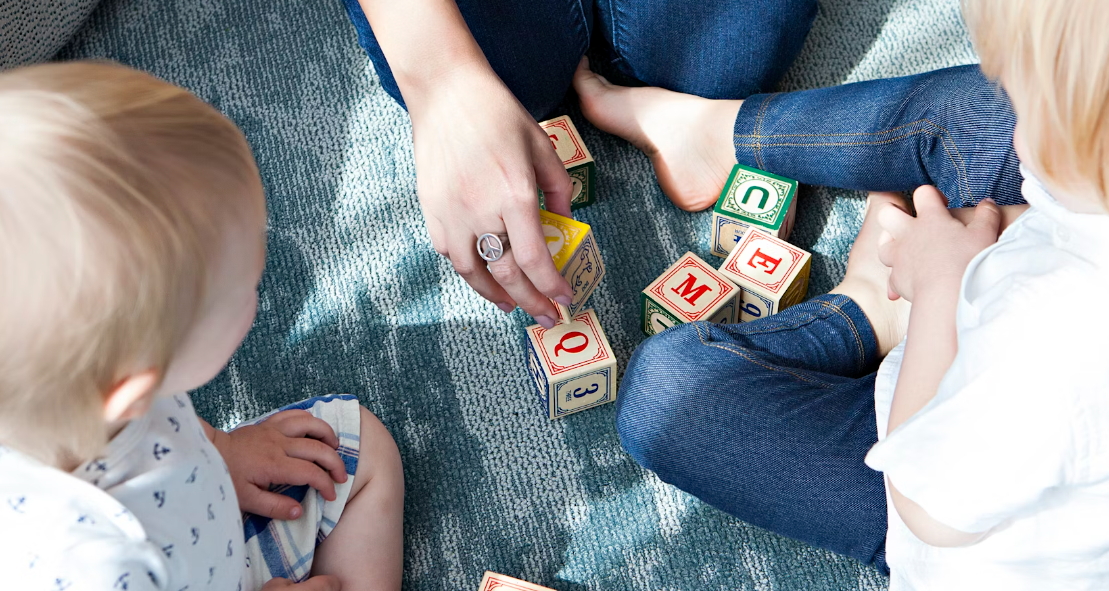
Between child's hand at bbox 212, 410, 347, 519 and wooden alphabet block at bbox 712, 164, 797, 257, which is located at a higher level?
wooden alphabet block at bbox 712, 164, 797, 257

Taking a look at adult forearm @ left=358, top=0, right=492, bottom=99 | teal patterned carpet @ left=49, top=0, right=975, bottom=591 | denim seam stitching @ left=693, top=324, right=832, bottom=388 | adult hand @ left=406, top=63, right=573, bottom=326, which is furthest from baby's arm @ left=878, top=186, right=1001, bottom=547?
adult forearm @ left=358, top=0, right=492, bottom=99

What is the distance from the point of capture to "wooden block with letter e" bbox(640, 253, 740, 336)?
1.08m

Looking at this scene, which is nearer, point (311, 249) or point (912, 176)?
point (912, 176)

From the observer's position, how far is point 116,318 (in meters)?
0.53

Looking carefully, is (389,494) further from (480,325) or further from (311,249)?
(311,249)

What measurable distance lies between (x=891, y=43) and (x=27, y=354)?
1259mm

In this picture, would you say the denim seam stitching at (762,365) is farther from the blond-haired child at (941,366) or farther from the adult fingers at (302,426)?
the adult fingers at (302,426)

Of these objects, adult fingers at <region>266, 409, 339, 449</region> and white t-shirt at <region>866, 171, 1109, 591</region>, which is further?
adult fingers at <region>266, 409, 339, 449</region>

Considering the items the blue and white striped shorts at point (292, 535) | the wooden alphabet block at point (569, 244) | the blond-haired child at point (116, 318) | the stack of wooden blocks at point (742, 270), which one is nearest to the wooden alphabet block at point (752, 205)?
the stack of wooden blocks at point (742, 270)

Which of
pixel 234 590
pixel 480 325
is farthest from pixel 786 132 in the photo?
pixel 234 590

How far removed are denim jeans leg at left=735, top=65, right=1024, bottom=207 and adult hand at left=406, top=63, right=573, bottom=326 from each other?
39cm

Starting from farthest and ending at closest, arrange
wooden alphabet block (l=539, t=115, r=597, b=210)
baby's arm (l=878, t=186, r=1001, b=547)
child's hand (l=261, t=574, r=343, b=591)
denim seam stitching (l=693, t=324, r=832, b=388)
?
wooden alphabet block (l=539, t=115, r=597, b=210), denim seam stitching (l=693, t=324, r=832, b=388), child's hand (l=261, t=574, r=343, b=591), baby's arm (l=878, t=186, r=1001, b=547)

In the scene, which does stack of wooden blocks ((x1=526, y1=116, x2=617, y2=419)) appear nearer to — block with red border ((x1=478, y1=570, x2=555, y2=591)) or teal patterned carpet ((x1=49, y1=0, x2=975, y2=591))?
teal patterned carpet ((x1=49, y1=0, x2=975, y2=591))

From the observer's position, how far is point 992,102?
98cm
